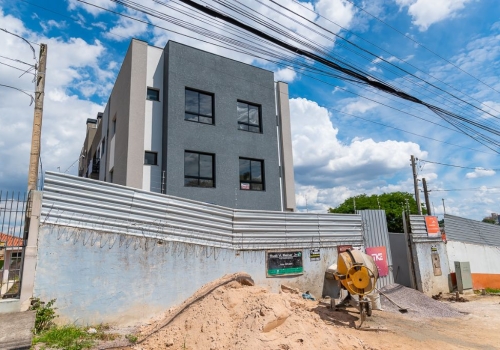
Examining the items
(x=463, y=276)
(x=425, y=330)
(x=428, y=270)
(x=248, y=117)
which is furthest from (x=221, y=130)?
(x=463, y=276)

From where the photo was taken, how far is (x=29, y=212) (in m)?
6.57

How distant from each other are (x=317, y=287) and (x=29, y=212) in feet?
28.4

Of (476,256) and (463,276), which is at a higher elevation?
(476,256)

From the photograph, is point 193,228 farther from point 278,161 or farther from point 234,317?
point 278,161

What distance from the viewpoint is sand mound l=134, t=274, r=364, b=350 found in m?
6.18

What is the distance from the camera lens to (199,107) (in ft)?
49.4

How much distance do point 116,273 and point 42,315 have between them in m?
1.52

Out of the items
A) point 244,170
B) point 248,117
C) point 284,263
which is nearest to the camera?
point 284,263

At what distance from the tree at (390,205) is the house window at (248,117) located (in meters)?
17.5

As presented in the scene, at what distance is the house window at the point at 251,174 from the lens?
51.1ft

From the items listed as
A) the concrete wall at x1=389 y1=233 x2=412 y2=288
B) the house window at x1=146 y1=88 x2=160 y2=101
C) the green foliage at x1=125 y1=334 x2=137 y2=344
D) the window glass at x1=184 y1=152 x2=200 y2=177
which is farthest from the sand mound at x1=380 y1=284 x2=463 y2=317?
the house window at x1=146 y1=88 x2=160 y2=101

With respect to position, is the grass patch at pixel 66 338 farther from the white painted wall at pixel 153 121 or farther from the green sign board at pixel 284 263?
the white painted wall at pixel 153 121

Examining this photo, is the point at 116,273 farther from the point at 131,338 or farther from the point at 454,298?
the point at 454,298

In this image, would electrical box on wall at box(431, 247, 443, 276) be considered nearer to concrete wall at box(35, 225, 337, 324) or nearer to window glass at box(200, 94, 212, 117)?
concrete wall at box(35, 225, 337, 324)
